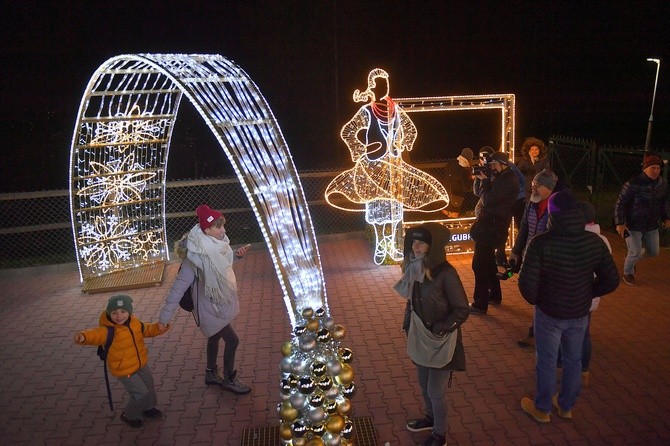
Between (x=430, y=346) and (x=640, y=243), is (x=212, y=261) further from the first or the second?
(x=640, y=243)

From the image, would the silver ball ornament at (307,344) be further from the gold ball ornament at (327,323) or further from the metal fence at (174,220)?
the metal fence at (174,220)

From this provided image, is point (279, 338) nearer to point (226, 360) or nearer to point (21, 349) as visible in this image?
point (226, 360)

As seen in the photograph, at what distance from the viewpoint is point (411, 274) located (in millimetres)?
3686

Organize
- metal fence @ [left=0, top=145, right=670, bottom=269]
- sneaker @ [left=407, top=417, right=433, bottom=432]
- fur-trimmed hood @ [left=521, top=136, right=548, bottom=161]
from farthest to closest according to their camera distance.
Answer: metal fence @ [left=0, top=145, right=670, bottom=269] → fur-trimmed hood @ [left=521, top=136, right=548, bottom=161] → sneaker @ [left=407, top=417, right=433, bottom=432]

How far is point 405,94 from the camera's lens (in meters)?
24.9

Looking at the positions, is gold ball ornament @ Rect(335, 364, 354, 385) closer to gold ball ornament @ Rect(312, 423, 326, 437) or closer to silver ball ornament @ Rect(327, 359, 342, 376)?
silver ball ornament @ Rect(327, 359, 342, 376)

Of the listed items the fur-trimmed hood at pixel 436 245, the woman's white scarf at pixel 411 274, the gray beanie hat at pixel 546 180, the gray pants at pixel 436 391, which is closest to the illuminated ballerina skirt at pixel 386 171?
the gray beanie hat at pixel 546 180

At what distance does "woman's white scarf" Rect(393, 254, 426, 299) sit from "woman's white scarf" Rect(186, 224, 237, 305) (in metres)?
1.41

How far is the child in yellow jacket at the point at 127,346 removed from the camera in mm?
4082

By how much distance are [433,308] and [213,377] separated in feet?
7.44

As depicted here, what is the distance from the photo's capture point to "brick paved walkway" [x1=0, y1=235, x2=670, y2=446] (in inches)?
167

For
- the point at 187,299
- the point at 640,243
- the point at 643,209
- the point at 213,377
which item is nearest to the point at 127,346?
the point at 187,299

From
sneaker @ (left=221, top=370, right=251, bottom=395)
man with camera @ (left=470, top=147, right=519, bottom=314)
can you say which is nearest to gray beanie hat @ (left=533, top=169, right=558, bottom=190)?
man with camera @ (left=470, top=147, right=519, bottom=314)

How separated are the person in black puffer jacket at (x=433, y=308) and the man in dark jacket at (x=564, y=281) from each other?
591mm
